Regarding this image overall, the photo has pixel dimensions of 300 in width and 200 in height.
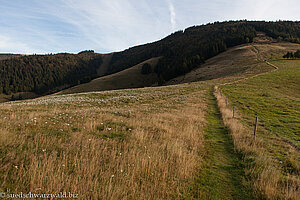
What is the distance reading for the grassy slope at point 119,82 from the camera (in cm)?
10209

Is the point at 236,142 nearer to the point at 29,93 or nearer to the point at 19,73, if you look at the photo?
the point at 29,93

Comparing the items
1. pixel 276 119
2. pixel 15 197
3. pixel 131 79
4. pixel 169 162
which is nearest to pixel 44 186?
pixel 15 197

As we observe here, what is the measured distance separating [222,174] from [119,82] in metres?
113

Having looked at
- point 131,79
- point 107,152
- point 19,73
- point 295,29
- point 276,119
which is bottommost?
point 276,119

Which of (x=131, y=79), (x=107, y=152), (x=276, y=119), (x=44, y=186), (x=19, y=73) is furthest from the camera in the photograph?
(x=19, y=73)

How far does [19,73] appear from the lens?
634 ft

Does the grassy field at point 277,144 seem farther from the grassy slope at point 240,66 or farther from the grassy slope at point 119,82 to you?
the grassy slope at point 119,82

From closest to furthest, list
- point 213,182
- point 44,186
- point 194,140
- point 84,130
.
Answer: point 44,186 < point 213,182 < point 84,130 < point 194,140

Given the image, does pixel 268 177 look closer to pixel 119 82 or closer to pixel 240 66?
pixel 240 66

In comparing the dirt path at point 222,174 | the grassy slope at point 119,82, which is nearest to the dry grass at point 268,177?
the dirt path at point 222,174

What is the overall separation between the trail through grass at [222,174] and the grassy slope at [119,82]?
99.7 m

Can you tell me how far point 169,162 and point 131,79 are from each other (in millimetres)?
121472

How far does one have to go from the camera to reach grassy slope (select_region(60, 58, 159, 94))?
335 ft

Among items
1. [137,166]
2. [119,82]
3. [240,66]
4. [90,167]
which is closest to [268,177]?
[137,166]
